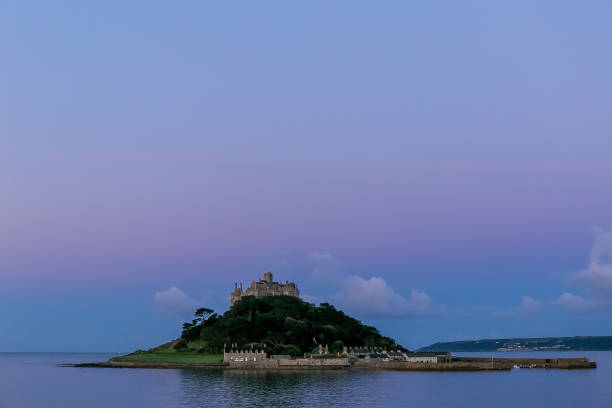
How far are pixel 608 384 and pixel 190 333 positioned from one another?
102 m

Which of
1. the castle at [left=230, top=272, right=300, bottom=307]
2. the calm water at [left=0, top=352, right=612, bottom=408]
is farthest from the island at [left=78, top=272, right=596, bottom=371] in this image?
the calm water at [left=0, top=352, right=612, bottom=408]

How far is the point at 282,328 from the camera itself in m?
172

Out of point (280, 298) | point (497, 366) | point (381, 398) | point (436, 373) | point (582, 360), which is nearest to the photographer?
point (381, 398)

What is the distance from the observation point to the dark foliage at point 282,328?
16462 centimetres

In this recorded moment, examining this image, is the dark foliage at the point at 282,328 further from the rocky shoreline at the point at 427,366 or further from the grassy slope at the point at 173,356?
the rocky shoreline at the point at 427,366

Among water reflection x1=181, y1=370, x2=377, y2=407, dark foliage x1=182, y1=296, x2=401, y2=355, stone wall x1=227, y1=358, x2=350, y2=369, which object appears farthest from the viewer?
dark foliage x1=182, y1=296, x2=401, y2=355

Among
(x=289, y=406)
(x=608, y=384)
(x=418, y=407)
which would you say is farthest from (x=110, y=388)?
(x=608, y=384)

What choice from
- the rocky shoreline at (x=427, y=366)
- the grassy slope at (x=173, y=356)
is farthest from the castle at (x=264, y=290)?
the rocky shoreline at (x=427, y=366)

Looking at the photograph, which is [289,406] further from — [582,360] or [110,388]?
[582,360]

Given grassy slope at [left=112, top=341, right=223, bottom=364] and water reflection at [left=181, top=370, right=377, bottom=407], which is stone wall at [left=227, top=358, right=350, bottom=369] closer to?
grassy slope at [left=112, top=341, right=223, bottom=364]

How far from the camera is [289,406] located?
72.9 metres

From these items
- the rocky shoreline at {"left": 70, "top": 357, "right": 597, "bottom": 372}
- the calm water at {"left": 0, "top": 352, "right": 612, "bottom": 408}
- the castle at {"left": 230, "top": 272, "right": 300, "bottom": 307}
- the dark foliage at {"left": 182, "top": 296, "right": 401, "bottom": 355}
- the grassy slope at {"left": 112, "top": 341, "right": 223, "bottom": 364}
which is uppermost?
the castle at {"left": 230, "top": 272, "right": 300, "bottom": 307}

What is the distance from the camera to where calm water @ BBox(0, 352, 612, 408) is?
79.5m

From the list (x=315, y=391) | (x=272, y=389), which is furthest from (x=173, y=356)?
(x=315, y=391)
